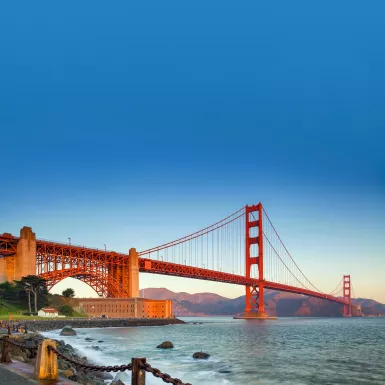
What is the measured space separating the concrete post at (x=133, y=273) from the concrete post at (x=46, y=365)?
94.4 meters

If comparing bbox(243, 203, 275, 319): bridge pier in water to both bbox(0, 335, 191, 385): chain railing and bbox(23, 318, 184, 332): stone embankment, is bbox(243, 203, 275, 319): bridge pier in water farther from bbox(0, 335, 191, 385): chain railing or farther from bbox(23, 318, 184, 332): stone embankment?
bbox(0, 335, 191, 385): chain railing

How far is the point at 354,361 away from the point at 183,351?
12555 mm

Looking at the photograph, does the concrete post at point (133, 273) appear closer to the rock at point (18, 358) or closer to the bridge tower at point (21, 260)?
the bridge tower at point (21, 260)

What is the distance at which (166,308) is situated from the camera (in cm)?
10894

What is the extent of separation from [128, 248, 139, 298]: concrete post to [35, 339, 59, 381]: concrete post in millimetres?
94360

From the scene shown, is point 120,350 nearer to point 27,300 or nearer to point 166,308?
point 27,300

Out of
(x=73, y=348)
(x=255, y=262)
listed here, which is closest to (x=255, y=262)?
(x=255, y=262)

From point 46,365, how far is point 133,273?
95.2m

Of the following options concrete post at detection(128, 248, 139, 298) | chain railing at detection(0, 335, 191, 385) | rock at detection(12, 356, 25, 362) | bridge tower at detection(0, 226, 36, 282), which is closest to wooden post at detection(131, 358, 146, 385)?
chain railing at detection(0, 335, 191, 385)

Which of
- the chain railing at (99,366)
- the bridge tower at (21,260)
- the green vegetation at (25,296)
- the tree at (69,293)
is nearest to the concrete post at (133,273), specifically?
the tree at (69,293)

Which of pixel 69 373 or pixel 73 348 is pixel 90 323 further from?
pixel 69 373

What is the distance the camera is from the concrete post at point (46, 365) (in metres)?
9.44

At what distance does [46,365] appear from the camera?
953 cm

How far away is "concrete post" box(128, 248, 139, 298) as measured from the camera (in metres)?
103
